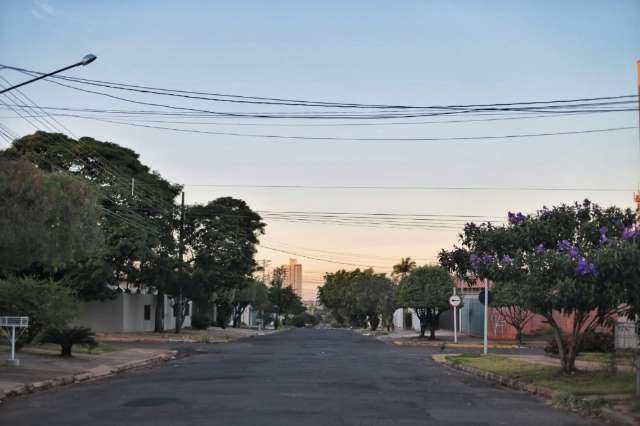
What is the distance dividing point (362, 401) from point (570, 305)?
4842mm

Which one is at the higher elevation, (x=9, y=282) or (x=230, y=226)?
(x=230, y=226)

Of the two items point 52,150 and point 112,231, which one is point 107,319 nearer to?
point 112,231

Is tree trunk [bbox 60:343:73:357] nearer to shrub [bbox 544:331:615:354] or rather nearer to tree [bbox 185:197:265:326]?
shrub [bbox 544:331:615:354]

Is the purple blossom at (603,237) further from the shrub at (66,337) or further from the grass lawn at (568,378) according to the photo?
the shrub at (66,337)

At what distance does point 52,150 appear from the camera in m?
42.8

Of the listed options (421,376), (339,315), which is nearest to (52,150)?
(421,376)

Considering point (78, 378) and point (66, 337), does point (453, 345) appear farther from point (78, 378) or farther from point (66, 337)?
point (78, 378)

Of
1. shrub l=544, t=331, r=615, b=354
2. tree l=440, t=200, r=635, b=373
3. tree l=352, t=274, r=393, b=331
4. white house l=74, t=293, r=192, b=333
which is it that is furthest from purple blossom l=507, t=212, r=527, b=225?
tree l=352, t=274, r=393, b=331

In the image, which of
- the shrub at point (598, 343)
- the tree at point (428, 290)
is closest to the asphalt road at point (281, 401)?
the shrub at point (598, 343)

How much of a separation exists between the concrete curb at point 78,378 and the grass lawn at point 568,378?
10.6 meters

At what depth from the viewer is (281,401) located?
44.9ft

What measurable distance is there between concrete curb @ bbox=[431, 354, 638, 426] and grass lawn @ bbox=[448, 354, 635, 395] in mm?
204

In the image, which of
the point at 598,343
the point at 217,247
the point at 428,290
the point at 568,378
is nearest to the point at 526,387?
the point at 568,378

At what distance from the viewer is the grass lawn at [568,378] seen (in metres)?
15.2
